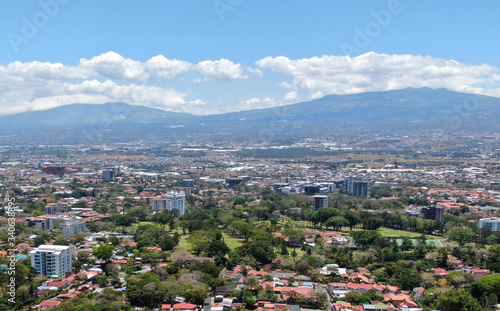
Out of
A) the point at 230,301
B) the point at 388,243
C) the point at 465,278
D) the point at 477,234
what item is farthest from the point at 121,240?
the point at 477,234

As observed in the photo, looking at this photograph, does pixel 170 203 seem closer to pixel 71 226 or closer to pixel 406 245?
pixel 71 226

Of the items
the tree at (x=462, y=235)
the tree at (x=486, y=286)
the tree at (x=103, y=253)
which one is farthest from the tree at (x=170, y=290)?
the tree at (x=462, y=235)

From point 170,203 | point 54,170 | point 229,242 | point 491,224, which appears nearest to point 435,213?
point 491,224

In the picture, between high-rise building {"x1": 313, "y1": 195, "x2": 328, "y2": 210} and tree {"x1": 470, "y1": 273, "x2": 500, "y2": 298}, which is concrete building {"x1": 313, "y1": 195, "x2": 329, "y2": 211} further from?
tree {"x1": 470, "y1": 273, "x2": 500, "y2": 298}

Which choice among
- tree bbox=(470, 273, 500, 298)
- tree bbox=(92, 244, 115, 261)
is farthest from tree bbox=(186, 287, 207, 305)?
tree bbox=(470, 273, 500, 298)

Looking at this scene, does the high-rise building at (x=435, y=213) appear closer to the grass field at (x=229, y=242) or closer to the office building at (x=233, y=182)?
the grass field at (x=229, y=242)
